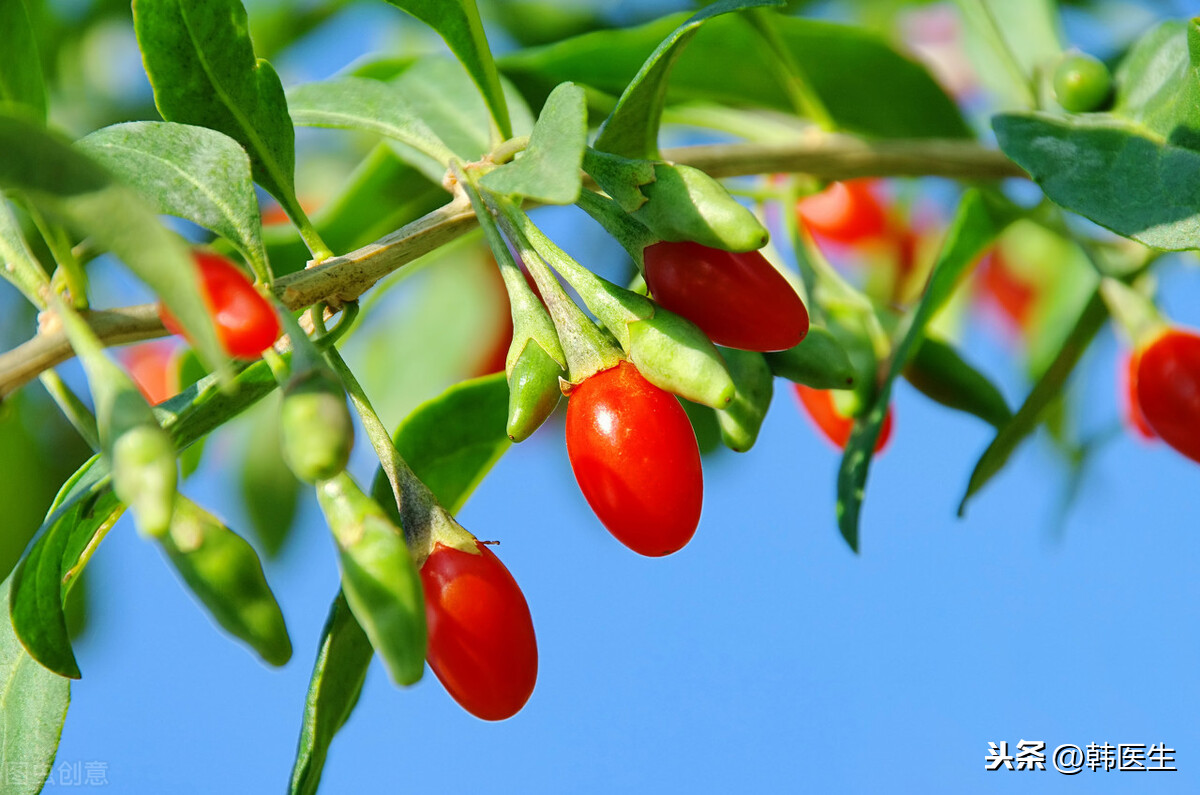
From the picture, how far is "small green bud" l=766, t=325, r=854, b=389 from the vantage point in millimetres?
1196

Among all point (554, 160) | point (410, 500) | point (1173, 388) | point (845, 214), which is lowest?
point (845, 214)

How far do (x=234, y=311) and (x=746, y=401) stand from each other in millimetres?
501

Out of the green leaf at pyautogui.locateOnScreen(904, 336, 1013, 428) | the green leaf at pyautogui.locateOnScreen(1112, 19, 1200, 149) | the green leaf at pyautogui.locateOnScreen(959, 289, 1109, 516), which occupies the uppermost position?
the green leaf at pyautogui.locateOnScreen(1112, 19, 1200, 149)

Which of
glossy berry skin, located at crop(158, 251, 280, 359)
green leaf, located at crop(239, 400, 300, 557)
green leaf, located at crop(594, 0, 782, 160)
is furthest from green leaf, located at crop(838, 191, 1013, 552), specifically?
green leaf, located at crop(239, 400, 300, 557)

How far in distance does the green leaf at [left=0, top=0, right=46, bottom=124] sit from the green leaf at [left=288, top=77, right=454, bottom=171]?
28 cm

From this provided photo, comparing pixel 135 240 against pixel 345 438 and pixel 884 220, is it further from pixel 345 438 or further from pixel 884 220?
pixel 884 220

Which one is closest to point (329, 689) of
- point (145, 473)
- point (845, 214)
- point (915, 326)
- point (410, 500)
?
point (410, 500)

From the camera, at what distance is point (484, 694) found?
946 millimetres

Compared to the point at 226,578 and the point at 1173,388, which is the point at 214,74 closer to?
the point at 226,578

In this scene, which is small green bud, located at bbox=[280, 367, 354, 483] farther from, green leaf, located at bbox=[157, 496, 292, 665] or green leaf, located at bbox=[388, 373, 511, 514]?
green leaf, located at bbox=[388, 373, 511, 514]

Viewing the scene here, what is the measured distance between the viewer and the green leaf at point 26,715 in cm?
112

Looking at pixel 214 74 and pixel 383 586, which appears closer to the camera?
pixel 383 586

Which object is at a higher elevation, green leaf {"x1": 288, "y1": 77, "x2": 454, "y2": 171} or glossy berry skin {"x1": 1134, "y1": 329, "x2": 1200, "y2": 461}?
green leaf {"x1": 288, "y1": 77, "x2": 454, "y2": 171}

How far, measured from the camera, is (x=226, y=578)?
853mm
